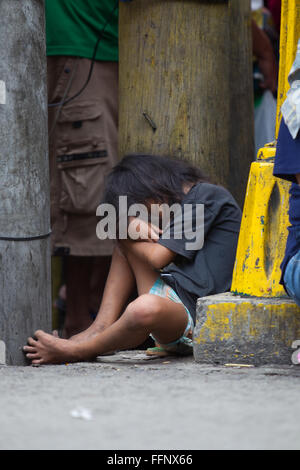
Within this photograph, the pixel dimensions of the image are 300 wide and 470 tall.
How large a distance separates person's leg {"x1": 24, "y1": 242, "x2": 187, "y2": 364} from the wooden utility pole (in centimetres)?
76

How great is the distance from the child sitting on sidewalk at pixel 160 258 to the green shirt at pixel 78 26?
0.93 meters

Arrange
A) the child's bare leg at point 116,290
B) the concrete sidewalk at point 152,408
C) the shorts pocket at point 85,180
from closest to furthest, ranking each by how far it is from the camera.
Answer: the concrete sidewalk at point 152,408, the child's bare leg at point 116,290, the shorts pocket at point 85,180

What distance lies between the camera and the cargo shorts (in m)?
4.06

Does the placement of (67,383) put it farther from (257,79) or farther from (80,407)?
(257,79)

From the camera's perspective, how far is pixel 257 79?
4.78 metres

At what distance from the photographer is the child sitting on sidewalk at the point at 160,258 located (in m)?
2.97

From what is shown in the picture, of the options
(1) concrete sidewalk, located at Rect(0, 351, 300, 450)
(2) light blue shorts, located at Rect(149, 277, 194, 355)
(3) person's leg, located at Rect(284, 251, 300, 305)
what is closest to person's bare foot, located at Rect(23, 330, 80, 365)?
(1) concrete sidewalk, located at Rect(0, 351, 300, 450)

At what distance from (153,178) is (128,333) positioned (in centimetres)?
74

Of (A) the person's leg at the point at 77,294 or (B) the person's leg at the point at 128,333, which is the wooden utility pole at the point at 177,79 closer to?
(B) the person's leg at the point at 128,333

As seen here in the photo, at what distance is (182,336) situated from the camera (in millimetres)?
3104

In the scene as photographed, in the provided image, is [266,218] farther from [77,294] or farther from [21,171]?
[77,294]

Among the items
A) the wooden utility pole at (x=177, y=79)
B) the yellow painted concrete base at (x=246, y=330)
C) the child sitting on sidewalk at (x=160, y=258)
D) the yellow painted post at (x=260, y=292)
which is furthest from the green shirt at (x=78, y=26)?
the yellow painted concrete base at (x=246, y=330)

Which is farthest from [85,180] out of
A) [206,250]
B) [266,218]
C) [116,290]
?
[266,218]
